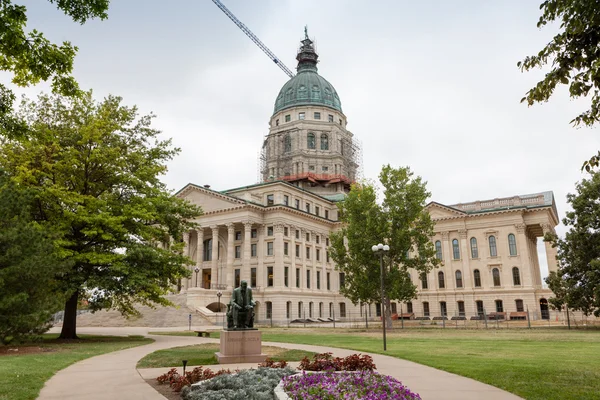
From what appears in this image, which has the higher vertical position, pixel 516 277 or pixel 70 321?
pixel 516 277

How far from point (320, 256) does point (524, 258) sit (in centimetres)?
2949

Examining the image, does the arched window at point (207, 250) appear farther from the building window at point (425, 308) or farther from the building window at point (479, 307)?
the building window at point (479, 307)

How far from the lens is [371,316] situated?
69.2 metres

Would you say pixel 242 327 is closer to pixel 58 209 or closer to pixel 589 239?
pixel 58 209

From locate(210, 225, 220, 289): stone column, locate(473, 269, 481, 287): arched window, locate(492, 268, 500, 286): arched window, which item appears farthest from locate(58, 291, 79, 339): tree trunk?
locate(492, 268, 500, 286): arched window

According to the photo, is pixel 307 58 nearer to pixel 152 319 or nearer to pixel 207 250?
pixel 207 250

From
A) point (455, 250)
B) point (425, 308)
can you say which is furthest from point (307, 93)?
point (425, 308)

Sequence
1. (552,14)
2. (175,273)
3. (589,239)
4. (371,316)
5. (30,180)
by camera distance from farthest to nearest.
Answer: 1. (371,316)
2. (589,239)
3. (175,273)
4. (30,180)
5. (552,14)

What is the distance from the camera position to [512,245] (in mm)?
63031

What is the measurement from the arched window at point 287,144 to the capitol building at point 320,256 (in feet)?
50.3

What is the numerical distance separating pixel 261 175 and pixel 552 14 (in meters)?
85.0

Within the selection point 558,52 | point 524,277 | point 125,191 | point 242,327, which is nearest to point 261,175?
point 524,277

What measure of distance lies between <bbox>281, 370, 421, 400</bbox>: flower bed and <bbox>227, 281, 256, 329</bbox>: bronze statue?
640 cm

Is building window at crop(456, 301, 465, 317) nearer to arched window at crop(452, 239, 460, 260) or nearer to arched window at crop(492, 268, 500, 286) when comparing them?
arched window at crop(492, 268, 500, 286)
